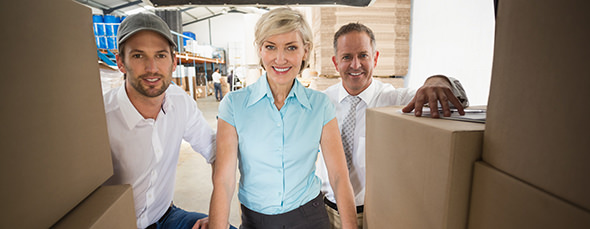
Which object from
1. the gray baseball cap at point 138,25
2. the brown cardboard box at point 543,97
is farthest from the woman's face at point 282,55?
the brown cardboard box at point 543,97

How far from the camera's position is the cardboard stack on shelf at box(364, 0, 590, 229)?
30 centimetres

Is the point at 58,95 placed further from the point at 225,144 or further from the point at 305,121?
the point at 305,121

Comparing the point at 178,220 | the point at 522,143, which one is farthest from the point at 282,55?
the point at 178,220

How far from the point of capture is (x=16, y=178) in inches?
13.8

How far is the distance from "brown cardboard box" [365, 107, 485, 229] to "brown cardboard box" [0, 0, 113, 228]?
2.24 feet

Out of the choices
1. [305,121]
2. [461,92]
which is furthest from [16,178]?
[461,92]

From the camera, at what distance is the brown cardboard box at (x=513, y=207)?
314 mm

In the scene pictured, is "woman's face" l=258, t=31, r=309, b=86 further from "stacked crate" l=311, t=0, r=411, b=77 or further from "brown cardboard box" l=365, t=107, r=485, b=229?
"stacked crate" l=311, t=0, r=411, b=77

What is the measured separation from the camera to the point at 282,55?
123cm

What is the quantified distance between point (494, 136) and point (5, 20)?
758 mm

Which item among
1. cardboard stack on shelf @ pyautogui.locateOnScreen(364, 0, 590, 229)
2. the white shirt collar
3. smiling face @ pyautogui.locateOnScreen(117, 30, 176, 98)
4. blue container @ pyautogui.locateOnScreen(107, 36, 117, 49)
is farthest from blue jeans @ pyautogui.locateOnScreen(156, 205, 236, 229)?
blue container @ pyautogui.locateOnScreen(107, 36, 117, 49)

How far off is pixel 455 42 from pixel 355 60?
2.62 feet

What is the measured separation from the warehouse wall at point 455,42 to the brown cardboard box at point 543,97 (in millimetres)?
1402

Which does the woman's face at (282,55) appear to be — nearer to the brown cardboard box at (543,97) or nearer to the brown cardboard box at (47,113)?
the brown cardboard box at (47,113)
